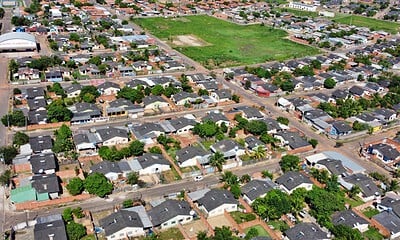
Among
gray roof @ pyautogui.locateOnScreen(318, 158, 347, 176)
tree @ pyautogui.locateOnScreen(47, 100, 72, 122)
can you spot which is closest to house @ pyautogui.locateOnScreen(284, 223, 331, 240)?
gray roof @ pyautogui.locateOnScreen(318, 158, 347, 176)

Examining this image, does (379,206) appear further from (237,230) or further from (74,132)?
(74,132)

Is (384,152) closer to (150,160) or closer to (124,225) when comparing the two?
(150,160)

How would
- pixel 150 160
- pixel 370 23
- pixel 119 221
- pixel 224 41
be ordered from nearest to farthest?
pixel 119 221 < pixel 150 160 < pixel 224 41 < pixel 370 23

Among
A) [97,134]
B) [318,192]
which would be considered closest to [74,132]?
[97,134]

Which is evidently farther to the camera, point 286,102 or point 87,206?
point 286,102

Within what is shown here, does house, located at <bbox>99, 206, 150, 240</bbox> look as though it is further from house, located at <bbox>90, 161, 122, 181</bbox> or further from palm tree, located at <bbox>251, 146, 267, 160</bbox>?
palm tree, located at <bbox>251, 146, 267, 160</bbox>

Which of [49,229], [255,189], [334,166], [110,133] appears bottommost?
[334,166]

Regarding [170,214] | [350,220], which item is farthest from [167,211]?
[350,220]
